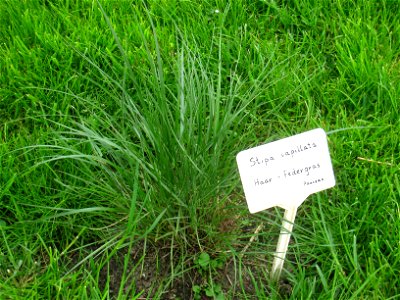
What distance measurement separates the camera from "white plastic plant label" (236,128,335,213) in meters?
1.16

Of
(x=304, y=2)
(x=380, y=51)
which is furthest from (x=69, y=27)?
(x=380, y=51)

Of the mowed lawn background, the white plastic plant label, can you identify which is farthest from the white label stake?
the mowed lawn background

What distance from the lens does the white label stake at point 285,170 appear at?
3.82 ft

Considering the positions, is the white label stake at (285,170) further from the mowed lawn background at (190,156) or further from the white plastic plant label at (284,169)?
the mowed lawn background at (190,156)

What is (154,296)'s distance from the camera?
142 centimetres

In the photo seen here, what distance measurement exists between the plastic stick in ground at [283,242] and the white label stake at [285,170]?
0.05m

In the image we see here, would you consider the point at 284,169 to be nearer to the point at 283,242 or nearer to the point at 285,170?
the point at 285,170

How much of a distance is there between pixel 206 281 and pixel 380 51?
1.06 metres

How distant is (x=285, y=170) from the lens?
119 cm

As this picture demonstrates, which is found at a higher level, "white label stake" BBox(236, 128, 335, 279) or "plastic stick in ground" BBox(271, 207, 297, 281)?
"white label stake" BBox(236, 128, 335, 279)

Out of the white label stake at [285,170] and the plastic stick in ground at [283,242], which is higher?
the white label stake at [285,170]

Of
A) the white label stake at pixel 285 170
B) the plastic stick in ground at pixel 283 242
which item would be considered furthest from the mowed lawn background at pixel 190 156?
the white label stake at pixel 285 170

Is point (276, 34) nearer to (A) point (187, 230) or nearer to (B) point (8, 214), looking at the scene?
(A) point (187, 230)

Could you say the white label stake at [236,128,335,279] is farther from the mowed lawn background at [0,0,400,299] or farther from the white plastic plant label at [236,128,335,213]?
the mowed lawn background at [0,0,400,299]
